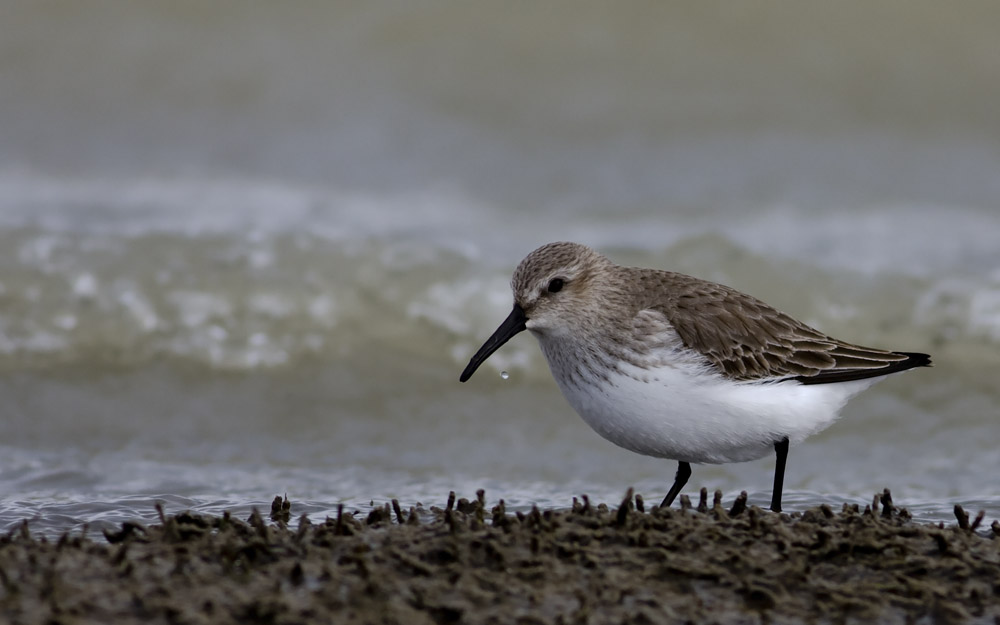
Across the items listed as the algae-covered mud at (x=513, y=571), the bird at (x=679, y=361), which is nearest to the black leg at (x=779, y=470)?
the bird at (x=679, y=361)

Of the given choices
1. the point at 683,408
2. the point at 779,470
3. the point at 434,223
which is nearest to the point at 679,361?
the point at 683,408

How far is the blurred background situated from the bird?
0.64 metres

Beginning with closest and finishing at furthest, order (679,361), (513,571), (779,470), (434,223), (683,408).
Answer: (513,571), (683,408), (679,361), (779,470), (434,223)

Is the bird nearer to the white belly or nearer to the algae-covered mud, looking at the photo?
the white belly

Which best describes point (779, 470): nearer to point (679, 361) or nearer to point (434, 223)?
point (679, 361)

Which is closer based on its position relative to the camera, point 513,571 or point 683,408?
point 513,571

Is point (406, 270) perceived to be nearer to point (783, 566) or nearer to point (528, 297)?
point (528, 297)

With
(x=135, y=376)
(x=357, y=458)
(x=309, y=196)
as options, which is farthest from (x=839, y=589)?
(x=309, y=196)

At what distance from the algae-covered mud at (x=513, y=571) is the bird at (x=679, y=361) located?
0.83m

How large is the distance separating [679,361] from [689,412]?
0.84 ft

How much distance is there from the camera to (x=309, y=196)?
1306cm

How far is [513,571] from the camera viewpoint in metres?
4.34

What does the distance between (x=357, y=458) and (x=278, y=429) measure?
95cm

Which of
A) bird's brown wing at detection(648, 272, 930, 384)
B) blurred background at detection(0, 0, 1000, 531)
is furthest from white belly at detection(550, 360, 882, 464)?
blurred background at detection(0, 0, 1000, 531)
